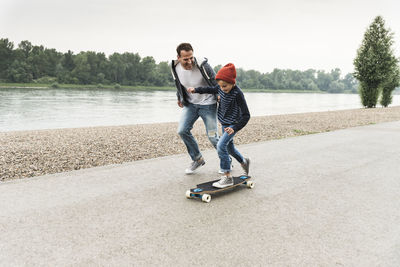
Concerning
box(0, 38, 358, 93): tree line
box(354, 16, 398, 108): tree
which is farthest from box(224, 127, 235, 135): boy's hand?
box(0, 38, 358, 93): tree line

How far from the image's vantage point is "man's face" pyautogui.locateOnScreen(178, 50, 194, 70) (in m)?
4.42

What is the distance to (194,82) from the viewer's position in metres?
4.72

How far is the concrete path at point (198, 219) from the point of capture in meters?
2.58

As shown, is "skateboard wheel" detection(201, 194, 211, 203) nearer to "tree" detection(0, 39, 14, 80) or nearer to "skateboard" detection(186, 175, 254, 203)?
"skateboard" detection(186, 175, 254, 203)

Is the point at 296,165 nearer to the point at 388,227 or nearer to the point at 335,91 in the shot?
the point at 388,227

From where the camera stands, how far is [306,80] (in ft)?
401

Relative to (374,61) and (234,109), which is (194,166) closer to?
(234,109)

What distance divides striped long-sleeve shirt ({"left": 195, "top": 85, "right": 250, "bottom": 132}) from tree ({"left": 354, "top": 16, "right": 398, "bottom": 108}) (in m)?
26.1

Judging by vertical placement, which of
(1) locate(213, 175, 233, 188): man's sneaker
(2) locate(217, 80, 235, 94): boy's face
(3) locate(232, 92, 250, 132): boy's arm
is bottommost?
(1) locate(213, 175, 233, 188): man's sneaker

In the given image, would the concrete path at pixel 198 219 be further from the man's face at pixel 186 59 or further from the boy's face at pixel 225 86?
the man's face at pixel 186 59

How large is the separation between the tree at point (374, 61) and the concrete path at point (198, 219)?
24.0m

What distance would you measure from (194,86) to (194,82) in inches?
2.3

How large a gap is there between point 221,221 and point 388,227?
1621 mm

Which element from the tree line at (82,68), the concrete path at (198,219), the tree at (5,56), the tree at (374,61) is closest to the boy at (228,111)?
the concrete path at (198,219)
